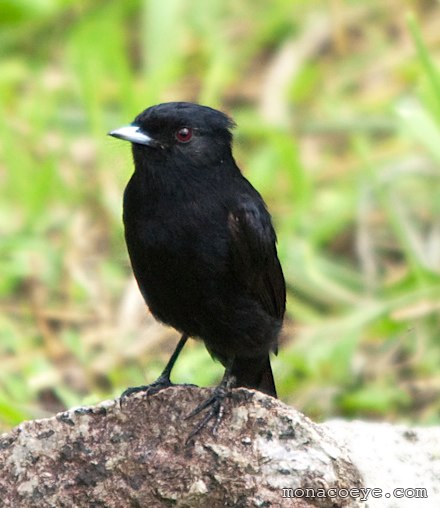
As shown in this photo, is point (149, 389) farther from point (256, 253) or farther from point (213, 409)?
point (256, 253)

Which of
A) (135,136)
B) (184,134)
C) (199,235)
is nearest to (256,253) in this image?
(199,235)

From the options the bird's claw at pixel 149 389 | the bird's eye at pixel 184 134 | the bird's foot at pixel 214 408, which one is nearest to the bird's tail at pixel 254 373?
the bird's claw at pixel 149 389

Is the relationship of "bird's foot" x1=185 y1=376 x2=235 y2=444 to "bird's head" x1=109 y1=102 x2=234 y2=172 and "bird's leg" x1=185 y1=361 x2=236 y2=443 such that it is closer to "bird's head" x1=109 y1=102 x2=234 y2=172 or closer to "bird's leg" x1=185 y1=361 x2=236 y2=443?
"bird's leg" x1=185 y1=361 x2=236 y2=443

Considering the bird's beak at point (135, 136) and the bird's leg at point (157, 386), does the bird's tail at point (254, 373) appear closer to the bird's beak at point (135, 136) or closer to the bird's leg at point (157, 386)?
the bird's leg at point (157, 386)

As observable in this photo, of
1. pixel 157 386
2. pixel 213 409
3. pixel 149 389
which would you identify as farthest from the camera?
pixel 157 386

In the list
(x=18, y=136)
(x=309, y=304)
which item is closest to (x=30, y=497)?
(x=309, y=304)

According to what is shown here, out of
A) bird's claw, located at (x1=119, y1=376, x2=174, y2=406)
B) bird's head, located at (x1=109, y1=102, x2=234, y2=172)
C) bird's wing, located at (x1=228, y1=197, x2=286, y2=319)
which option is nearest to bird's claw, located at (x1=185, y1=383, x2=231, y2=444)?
bird's claw, located at (x1=119, y1=376, x2=174, y2=406)

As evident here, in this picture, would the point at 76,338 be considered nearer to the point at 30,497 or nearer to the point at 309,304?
the point at 309,304
